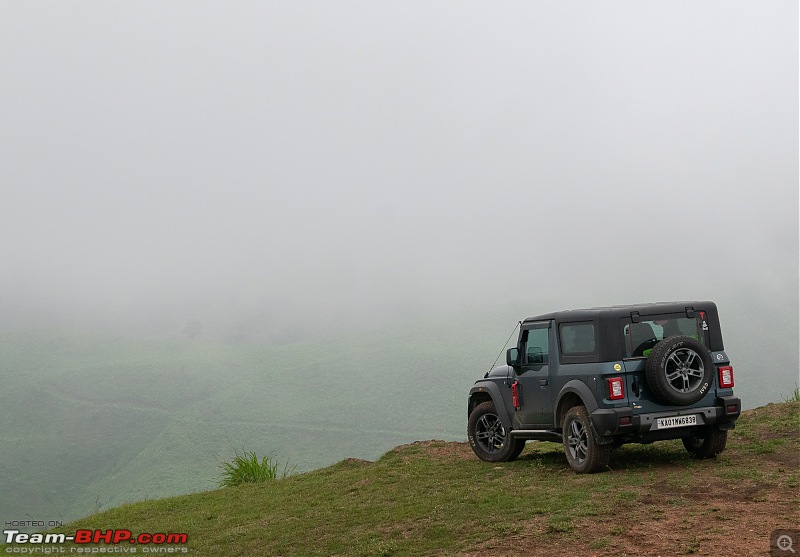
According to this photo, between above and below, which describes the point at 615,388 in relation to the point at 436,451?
above

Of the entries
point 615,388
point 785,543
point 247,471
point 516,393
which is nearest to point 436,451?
point 516,393

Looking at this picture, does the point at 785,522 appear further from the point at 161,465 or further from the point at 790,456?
the point at 161,465

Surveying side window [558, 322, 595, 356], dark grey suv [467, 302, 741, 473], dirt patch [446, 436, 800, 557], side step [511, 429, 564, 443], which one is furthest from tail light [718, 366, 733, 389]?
side step [511, 429, 564, 443]

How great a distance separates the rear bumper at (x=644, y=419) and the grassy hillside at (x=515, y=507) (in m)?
0.57

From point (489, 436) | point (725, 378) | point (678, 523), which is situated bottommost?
point (678, 523)

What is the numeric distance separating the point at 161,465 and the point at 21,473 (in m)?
8.47

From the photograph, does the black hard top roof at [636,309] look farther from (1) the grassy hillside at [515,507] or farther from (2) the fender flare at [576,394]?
(1) the grassy hillside at [515,507]

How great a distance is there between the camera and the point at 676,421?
1154 cm

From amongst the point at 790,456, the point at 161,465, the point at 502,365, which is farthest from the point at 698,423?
the point at 161,465

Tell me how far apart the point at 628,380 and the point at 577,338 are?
104 centimetres

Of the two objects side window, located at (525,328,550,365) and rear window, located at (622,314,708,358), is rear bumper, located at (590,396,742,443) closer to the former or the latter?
rear window, located at (622,314,708,358)

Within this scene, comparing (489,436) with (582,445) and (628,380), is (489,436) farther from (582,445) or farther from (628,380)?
(628,380)

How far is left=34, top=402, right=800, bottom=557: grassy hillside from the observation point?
839 cm

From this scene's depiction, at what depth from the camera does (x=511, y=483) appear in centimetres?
1192
